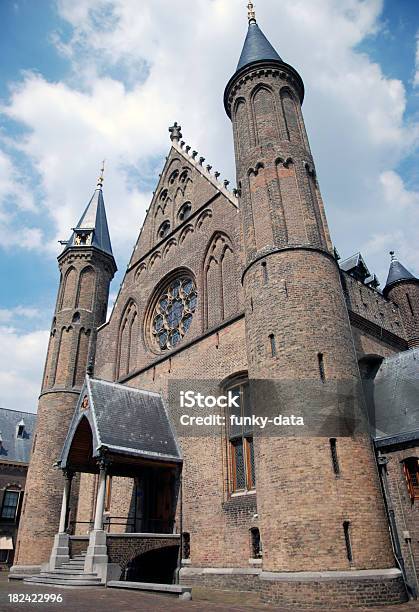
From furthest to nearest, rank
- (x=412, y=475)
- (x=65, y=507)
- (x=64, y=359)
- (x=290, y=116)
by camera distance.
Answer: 1. (x=64, y=359)
2. (x=290, y=116)
3. (x=65, y=507)
4. (x=412, y=475)

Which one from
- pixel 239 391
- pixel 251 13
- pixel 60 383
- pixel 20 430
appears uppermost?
pixel 251 13

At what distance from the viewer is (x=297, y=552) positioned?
1066 cm

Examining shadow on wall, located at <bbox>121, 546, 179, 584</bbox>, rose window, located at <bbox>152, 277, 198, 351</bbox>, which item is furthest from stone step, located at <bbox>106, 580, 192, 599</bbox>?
rose window, located at <bbox>152, 277, 198, 351</bbox>

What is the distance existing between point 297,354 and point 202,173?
512 inches

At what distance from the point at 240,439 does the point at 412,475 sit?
526 centimetres

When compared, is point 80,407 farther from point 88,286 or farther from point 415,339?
point 415,339

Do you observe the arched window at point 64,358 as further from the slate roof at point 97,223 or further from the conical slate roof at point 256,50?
the conical slate roof at point 256,50

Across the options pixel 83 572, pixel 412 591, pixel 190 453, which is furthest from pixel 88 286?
pixel 412 591

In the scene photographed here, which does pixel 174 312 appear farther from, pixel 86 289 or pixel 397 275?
pixel 397 275

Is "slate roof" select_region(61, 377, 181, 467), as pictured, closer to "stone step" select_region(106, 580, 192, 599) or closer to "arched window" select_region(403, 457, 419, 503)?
"stone step" select_region(106, 580, 192, 599)

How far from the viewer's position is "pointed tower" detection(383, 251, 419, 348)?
66.4 feet

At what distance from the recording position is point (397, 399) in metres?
14.3

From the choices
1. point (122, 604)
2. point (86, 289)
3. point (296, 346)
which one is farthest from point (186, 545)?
point (86, 289)

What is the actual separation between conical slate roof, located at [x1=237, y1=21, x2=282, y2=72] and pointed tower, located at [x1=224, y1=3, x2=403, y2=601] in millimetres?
406
